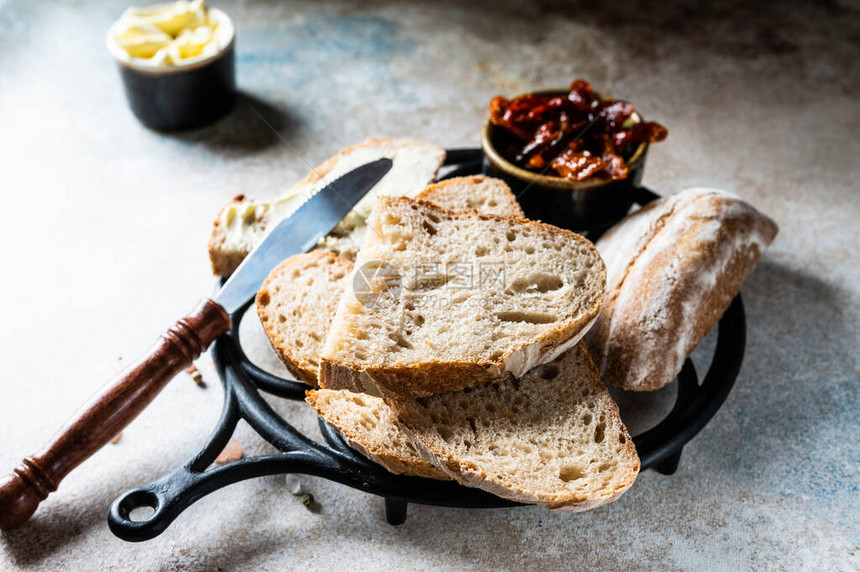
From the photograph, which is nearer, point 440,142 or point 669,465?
point 669,465

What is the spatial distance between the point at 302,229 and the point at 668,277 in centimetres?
120

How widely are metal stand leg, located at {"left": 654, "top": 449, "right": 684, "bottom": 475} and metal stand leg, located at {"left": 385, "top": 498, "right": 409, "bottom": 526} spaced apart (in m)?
0.79

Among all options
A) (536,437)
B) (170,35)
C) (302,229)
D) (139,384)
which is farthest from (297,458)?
(170,35)

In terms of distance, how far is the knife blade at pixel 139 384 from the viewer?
2018 millimetres

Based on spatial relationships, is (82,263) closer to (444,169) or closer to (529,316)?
(444,169)

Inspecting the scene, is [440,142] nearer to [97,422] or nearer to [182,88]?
[182,88]

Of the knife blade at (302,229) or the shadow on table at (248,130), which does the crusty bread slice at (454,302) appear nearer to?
the knife blade at (302,229)

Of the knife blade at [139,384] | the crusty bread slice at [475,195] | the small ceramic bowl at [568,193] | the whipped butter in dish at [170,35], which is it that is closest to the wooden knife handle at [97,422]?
the knife blade at [139,384]

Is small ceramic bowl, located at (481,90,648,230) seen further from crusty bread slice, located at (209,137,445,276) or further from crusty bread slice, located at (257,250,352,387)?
crusty bread slice, located at (257,250,352,387)

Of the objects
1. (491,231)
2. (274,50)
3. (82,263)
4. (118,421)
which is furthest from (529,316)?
(274,50)

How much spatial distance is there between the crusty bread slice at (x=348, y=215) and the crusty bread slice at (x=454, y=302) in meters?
0.37

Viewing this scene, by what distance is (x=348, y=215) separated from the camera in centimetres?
263

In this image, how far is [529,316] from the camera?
6.81 ft

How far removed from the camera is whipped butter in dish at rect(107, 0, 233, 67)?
349 centimetres
